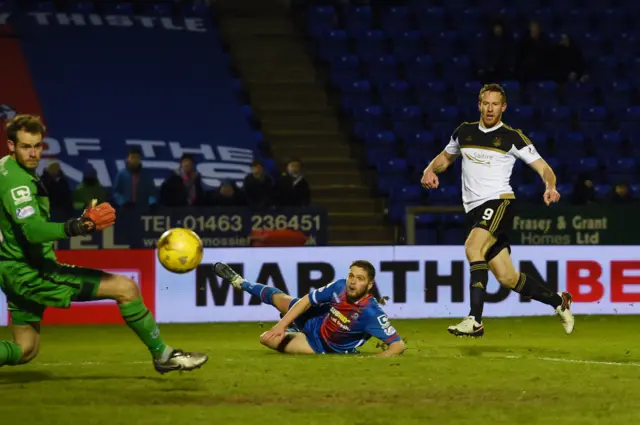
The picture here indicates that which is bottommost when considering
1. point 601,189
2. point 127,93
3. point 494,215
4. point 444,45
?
point 494,215

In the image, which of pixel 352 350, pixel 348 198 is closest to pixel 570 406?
pixel 352 350

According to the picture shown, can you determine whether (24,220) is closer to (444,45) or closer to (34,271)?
(34,271)

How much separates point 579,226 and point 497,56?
176 inches

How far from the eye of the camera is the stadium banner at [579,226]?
19484mm

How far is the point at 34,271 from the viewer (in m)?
8.55

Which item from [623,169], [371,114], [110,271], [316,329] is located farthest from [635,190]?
[316,329]

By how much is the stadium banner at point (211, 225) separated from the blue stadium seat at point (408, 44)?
5.85 metres

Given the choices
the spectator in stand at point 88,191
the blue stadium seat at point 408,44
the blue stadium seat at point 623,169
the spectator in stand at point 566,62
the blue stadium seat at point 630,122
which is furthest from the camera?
the blue stadium seat at point 408,44

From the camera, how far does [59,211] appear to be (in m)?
17.9

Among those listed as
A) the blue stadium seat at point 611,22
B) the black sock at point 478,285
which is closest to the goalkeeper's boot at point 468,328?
the black sock at point 478,285

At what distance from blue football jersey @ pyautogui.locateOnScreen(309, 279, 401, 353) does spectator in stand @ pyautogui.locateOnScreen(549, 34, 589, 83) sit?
13327 mm

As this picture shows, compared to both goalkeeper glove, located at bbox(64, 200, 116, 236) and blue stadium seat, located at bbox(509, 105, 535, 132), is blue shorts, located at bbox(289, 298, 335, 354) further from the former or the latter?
blue stadium seat, located at bbox(509, 105, 535, 132)

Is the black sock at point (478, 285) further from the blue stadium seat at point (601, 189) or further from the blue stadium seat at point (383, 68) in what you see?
the blue stadium seat at point (383, 68)

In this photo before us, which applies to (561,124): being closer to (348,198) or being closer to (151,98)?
(348,198)
